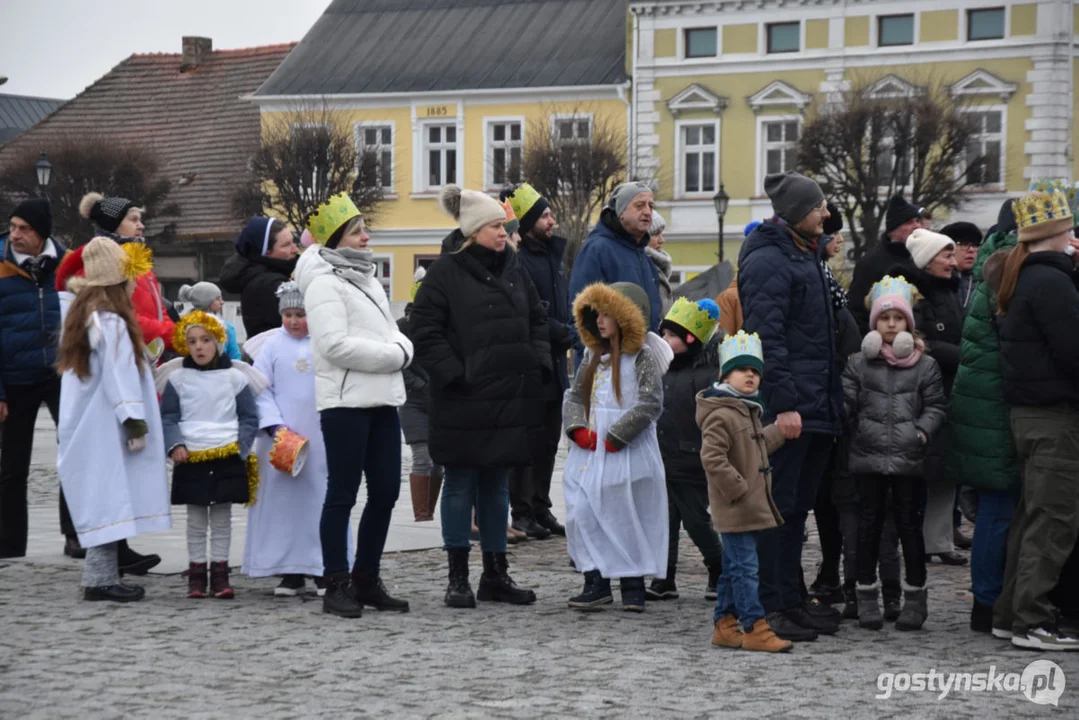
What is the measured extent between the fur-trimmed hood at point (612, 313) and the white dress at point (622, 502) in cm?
13

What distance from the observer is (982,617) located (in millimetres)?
8344

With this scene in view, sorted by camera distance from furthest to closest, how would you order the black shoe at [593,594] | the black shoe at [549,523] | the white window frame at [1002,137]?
the white window frame at [1002,137] < the black shoe at [549,523] < the black shoe at [593,594]

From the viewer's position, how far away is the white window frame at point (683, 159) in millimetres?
46406

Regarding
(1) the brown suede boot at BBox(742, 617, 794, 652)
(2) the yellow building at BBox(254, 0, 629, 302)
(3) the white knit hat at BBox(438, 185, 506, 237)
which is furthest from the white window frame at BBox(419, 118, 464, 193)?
(1) the brown suede boot at BBox(742, 617, 794, 652)

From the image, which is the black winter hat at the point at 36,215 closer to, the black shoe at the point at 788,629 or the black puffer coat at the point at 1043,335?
the black shoe at the point at 788,629

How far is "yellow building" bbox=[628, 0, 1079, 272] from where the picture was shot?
1682 inches

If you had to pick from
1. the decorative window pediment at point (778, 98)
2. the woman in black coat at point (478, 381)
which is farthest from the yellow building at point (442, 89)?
the woman in black coat at point (478, 381)

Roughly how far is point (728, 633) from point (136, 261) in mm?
3854

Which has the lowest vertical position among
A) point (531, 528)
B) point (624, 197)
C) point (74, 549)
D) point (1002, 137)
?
point (531, 528)

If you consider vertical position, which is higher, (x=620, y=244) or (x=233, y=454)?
(x=620, y=244)

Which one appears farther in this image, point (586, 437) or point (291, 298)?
point (291, 298)

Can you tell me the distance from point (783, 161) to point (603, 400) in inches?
1470

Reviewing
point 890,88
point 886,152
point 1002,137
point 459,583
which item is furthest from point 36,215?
point 1002,137

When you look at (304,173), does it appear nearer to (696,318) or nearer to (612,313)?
(696,318)
